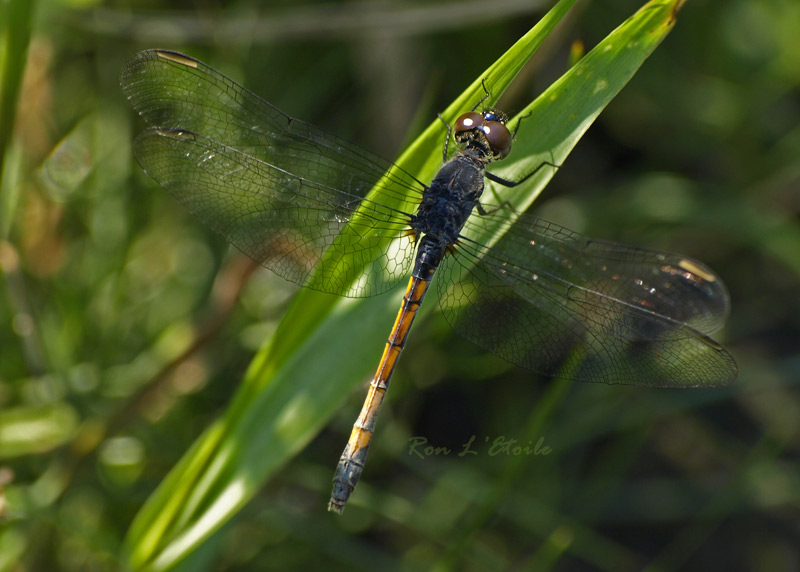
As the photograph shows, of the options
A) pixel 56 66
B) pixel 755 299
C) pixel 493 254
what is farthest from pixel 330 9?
pixel 755 299

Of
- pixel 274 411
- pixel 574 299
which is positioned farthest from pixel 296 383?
pixel 574 299

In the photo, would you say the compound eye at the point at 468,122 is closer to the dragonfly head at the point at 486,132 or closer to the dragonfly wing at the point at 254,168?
the dragonfly head at the point at 486,132

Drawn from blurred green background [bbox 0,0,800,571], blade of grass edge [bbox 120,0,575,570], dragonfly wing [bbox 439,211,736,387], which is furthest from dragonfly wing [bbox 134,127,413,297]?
blurred green background [bbox 0,0,800,571]

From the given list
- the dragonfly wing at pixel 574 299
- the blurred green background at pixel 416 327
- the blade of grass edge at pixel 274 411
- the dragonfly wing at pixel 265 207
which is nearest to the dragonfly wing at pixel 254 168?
the dragonfly wing at pixel 265 207

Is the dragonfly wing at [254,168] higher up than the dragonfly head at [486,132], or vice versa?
the dragonfly head at [486,132]

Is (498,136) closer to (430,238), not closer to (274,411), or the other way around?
(430,238)

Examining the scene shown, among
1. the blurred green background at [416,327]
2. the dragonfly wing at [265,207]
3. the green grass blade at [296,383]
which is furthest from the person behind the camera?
the blurred green background at [416,327]

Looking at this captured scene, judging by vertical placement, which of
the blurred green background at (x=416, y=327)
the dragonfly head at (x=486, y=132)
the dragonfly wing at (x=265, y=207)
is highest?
the dragonfly head at (x=486, y=132)

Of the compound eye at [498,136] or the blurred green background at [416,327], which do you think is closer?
the compound eye at [498,136]

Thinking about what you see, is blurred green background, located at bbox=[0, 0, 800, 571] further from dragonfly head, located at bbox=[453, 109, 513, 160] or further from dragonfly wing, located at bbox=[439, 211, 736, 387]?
dragonfly wing, located at bbox=[439, 211, 736, 387]
